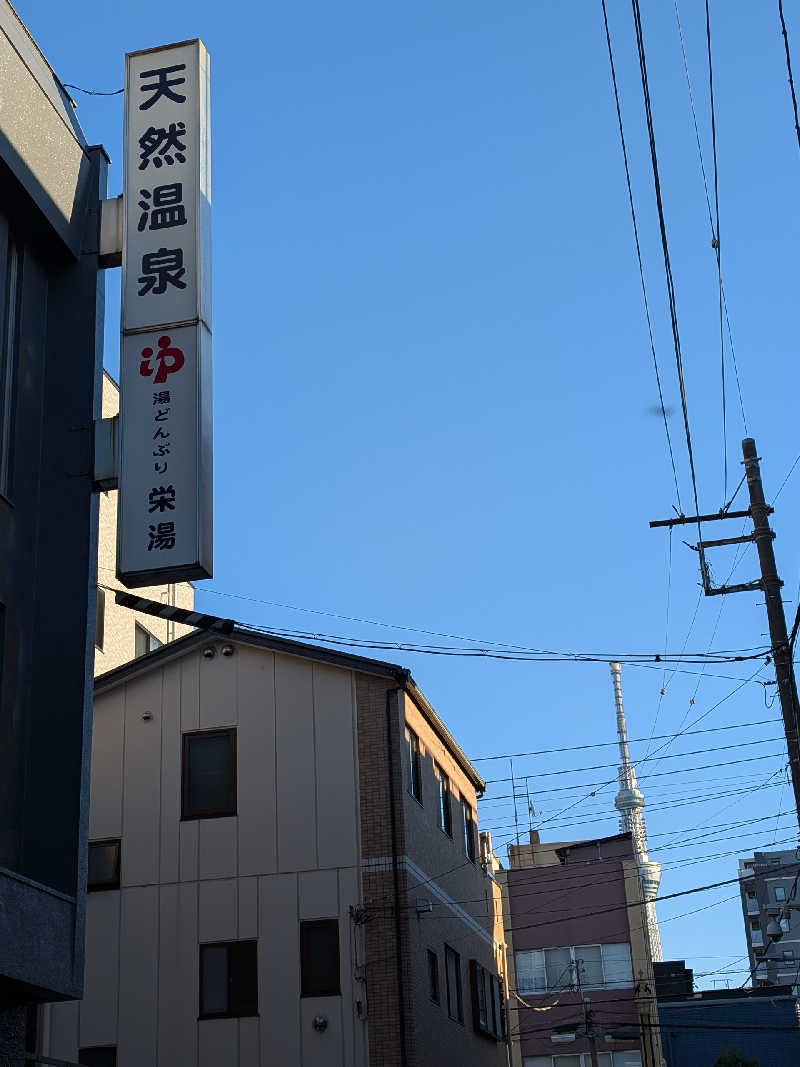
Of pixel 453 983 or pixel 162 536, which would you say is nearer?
pixel 162 536

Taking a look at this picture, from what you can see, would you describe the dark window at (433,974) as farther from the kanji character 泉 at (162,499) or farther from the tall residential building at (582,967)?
the tall residential building at (582,967)

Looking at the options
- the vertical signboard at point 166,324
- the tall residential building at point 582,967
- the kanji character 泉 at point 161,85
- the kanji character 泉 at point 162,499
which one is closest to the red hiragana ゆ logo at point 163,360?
the vertical signboard at point 166,324

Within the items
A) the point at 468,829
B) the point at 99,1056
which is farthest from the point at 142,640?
the point at 99,1056

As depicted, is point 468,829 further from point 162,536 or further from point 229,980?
point 162,536

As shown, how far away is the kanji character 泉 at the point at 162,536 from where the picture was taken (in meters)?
12.8

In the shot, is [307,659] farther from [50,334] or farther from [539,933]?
[539,933]

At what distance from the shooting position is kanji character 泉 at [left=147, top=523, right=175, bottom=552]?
12.8 metres

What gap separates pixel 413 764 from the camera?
84.5ft

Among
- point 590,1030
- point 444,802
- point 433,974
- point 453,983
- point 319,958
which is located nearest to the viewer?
point 319,958

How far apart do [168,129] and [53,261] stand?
189cm

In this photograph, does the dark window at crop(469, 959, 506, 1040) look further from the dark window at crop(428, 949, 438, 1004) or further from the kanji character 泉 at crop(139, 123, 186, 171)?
the kanji character 泉 at crop(139, 123, 186, 171)

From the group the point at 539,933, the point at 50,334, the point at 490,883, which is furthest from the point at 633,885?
the point at 50,334

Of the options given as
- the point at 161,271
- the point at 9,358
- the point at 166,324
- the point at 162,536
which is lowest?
the point at 162,536

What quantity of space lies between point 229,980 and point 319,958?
1576 millimetres
